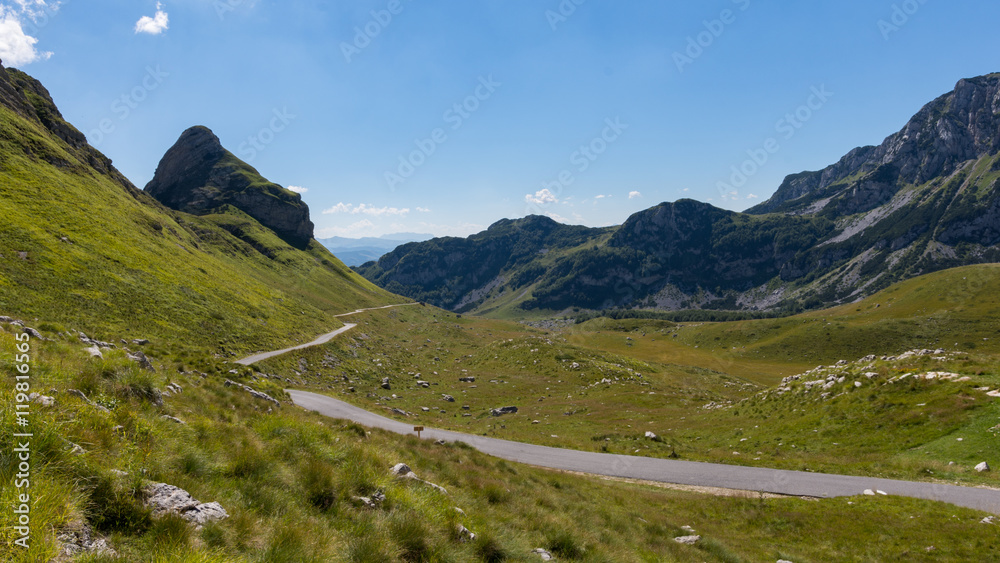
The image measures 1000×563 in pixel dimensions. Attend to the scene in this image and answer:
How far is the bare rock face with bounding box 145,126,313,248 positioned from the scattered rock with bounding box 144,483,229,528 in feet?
615

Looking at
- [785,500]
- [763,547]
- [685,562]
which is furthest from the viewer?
[785,500]

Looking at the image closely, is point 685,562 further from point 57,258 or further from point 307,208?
point 307,208

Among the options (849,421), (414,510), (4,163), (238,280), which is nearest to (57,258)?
(4,163)

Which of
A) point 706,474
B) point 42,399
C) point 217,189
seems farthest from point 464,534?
point 217,189

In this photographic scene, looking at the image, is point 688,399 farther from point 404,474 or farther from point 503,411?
point 404,474

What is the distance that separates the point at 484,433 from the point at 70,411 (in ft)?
95.0

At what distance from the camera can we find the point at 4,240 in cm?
3559

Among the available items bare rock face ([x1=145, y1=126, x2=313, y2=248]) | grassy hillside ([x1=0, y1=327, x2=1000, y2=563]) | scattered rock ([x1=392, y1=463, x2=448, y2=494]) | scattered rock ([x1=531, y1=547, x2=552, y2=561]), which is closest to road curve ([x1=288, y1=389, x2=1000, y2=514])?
grassy hillside ([x1=0, y1=327, x2=1000, y2=563])

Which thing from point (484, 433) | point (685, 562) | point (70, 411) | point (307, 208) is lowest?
point (484, 433)

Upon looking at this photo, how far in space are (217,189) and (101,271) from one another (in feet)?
545

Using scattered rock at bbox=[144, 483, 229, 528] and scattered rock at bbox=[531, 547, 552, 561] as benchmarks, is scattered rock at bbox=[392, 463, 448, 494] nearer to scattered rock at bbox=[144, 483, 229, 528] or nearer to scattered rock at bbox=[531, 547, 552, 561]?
scattered rock at bbox=[531, 547, 552, 561]

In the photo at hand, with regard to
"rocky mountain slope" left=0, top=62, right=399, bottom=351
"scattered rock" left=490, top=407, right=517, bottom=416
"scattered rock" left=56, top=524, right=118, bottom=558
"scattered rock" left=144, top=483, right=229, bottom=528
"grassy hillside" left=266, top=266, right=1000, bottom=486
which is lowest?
"scattered rock" left=490, top=407, right=517, bottom=416

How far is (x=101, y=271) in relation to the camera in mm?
40938

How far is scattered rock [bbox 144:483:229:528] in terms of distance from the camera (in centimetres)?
524
